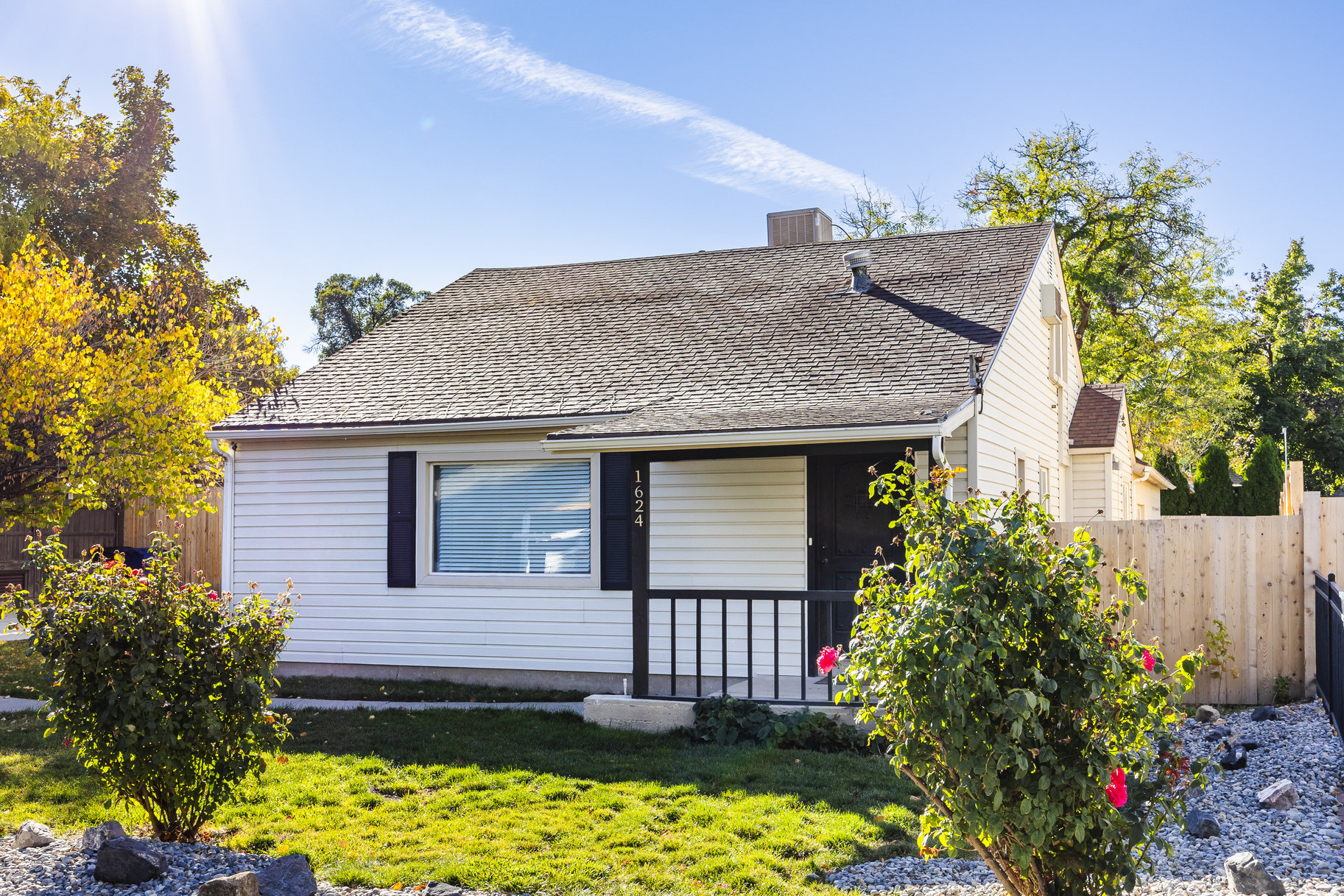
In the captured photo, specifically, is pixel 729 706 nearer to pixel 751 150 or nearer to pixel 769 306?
pixel 769 306

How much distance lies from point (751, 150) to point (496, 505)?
17429 mm

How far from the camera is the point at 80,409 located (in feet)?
30.7

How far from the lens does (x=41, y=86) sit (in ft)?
53.5

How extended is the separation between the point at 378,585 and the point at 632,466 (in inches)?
134

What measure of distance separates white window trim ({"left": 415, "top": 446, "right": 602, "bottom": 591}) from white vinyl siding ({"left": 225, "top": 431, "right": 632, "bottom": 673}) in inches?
0.6

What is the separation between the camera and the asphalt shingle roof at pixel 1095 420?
1400cm

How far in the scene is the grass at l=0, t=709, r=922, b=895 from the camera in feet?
14.6

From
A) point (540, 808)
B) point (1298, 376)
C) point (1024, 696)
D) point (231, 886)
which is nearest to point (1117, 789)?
point (1024, 696)

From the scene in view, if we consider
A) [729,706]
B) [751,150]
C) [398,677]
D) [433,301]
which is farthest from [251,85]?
[751,150]

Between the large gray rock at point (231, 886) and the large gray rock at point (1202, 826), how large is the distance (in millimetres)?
4100

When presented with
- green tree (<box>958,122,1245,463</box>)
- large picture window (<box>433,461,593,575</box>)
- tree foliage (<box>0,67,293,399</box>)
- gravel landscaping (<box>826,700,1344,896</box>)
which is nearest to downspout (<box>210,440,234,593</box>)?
large picture window (<box>433,461,593,575</box>)

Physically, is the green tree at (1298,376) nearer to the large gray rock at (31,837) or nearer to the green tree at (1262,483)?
the green tree at (1262,483)

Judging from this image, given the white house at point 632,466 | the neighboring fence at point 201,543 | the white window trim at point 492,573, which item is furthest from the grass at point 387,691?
the neighboring fence at point 201,543

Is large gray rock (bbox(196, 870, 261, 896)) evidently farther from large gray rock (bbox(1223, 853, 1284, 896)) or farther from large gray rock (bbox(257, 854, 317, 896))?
large gray rock (bbox(1223, 853, 1284, 896))
